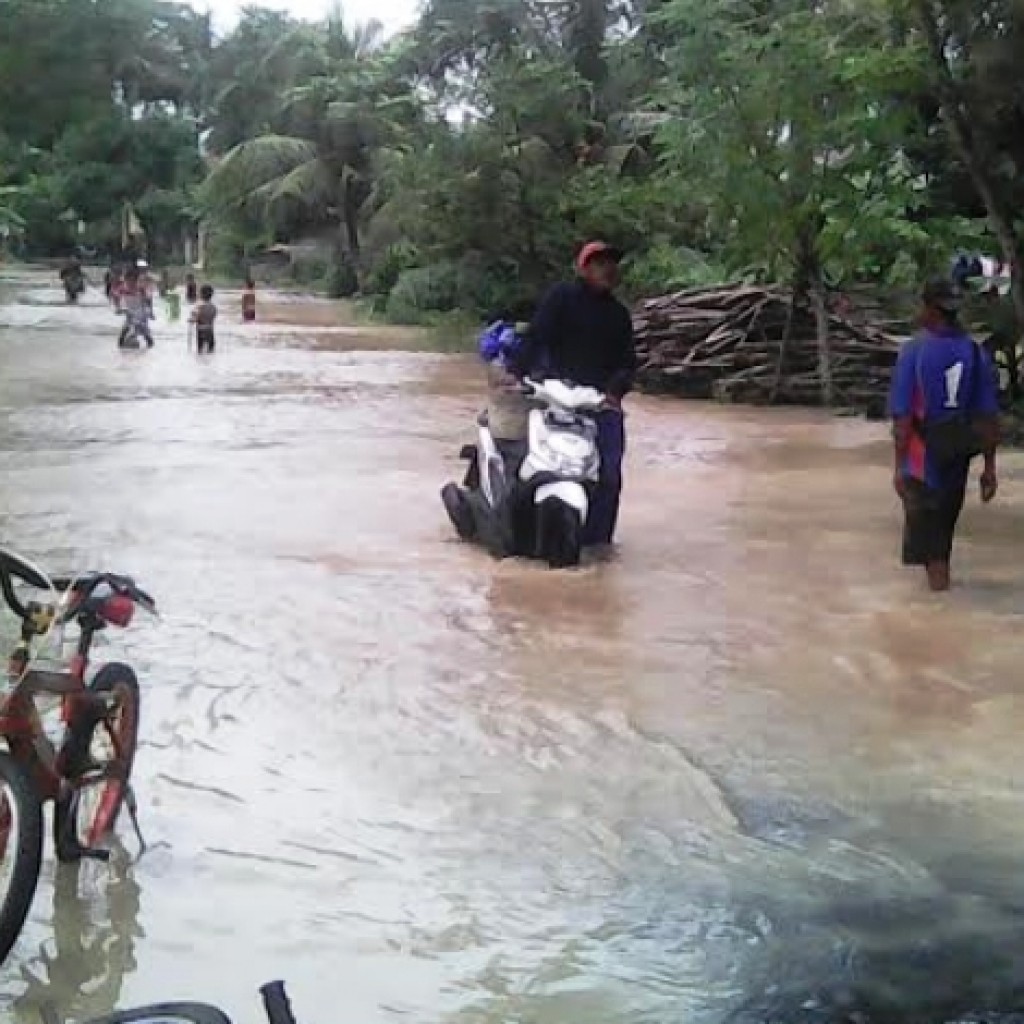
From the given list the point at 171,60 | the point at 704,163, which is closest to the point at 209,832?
the point at 704,163

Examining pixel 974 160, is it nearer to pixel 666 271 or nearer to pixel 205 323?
pixel 666 271

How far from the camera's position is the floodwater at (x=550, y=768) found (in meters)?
4.01

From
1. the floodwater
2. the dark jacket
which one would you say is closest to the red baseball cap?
the dark jacket

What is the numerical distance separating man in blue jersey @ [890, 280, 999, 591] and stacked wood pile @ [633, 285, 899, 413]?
32.6 feet

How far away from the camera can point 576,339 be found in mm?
9109

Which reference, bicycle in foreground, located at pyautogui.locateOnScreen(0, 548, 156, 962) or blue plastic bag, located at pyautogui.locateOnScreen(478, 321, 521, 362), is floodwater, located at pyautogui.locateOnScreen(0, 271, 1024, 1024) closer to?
bicycle in foreground, located at pyautogui.locateOnScreen(0, 548, 156, 962)

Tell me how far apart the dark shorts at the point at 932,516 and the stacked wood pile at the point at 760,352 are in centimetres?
984

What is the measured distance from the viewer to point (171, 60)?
73.2m

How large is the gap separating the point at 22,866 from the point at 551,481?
5.29 meters

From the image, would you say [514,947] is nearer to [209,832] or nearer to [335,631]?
[209,832]

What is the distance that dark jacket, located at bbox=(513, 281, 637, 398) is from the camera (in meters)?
9.11

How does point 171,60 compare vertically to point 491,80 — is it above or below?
above

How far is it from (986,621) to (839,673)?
4.07 feet

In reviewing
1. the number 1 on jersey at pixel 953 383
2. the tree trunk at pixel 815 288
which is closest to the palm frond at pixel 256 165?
the tree trunk at pixel 815 288
